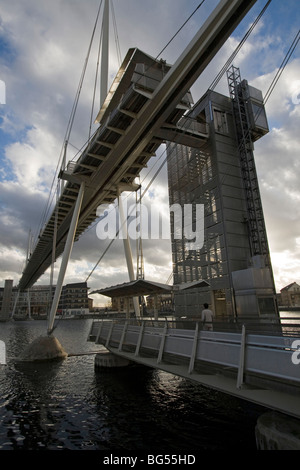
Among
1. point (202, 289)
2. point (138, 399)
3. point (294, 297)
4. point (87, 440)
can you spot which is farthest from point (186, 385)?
point (294, 297)

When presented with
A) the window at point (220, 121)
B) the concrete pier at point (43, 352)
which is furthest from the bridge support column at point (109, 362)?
the window at point (220, 121)

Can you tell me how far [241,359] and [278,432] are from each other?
1262 millimetres

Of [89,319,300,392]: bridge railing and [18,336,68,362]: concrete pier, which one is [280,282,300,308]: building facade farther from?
[89,319,300,392]: bridge railing

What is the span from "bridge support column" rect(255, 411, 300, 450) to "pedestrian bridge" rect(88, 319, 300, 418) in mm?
488

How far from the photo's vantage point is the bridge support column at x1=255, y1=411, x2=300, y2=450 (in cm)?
459

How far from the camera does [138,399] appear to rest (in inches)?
416

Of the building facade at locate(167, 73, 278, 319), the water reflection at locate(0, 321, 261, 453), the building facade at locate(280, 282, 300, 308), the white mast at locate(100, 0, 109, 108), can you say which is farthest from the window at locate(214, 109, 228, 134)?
the building facade at locate(280, 282, 300, 308)

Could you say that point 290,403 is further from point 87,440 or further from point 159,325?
point 159,325

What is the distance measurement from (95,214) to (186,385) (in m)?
23.2

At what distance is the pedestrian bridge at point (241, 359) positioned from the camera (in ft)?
15.9

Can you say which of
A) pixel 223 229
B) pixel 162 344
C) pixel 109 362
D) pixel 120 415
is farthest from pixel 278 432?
pixel 223 229

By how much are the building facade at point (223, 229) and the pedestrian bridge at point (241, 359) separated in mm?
12324

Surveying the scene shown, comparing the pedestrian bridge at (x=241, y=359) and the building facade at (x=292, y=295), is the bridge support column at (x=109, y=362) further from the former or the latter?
the building facade at (x=292, y=295)

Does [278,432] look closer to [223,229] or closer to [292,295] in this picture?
[223,229]
